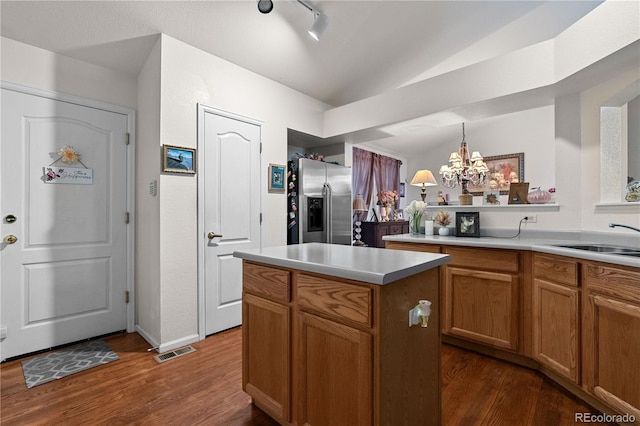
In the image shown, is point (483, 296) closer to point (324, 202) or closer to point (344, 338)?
point (344, 338)

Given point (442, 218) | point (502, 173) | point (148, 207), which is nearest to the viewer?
point (148, 207)

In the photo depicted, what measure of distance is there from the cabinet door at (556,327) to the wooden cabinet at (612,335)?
58mm

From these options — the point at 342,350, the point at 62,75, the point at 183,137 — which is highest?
the point at 62,75


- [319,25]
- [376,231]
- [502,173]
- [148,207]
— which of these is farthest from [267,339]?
[502,173]

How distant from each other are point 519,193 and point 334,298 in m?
2.48

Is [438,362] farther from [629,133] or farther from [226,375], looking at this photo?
[629,133]

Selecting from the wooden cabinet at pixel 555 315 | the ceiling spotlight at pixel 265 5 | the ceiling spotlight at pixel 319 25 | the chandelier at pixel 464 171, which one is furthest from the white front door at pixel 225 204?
the chandelier at pixel 464 171

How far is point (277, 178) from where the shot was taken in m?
3.44

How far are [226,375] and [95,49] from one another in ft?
9.42

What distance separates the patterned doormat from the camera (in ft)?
6.72

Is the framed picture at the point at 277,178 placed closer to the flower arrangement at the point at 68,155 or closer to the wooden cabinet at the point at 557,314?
the flower arrangement at the point at 68,155

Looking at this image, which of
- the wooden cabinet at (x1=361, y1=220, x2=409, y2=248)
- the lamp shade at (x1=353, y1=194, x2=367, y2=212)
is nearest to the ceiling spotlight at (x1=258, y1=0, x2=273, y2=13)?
the lamp shade at (x1=353, y1=194, x2=367, y2=212)

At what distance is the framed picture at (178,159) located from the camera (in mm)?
2486

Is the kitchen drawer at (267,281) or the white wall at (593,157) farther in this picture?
the white wall at (593,157)
